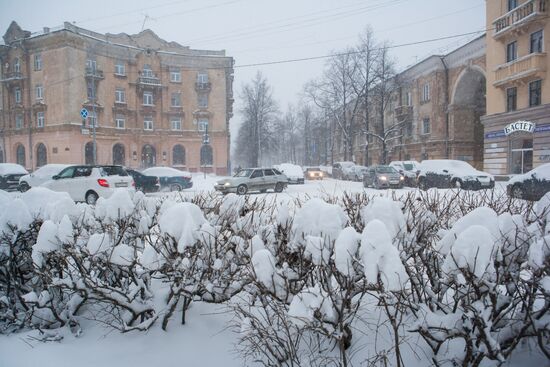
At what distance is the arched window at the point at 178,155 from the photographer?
111ft

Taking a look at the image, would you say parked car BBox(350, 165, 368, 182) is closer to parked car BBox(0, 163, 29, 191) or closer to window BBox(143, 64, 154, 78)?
window BBox(143, 64, 154, 78)

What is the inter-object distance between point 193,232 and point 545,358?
9.59 feet

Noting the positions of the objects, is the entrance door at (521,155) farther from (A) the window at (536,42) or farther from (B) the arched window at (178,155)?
(B) the arched window at (178,155)

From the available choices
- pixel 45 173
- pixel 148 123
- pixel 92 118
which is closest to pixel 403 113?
pixel 148 123

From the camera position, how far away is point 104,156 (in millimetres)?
21969

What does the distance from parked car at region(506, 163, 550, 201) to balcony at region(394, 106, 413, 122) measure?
79.9 feet

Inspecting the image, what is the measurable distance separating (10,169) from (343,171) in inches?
1033

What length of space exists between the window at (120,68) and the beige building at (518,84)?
12.4 m

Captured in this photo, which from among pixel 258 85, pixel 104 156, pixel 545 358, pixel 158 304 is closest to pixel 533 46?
pixel 545 358

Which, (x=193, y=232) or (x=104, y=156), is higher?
(x=104, y=156)

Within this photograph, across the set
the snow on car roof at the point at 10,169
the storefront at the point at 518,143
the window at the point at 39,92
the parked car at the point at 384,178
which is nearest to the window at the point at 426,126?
the parked car at the point at 384,178

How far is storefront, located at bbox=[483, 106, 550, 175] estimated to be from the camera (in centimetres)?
764

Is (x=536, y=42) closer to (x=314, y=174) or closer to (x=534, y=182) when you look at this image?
(x=534, y=182)

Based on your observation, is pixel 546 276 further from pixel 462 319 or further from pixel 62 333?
pixel 62 333
